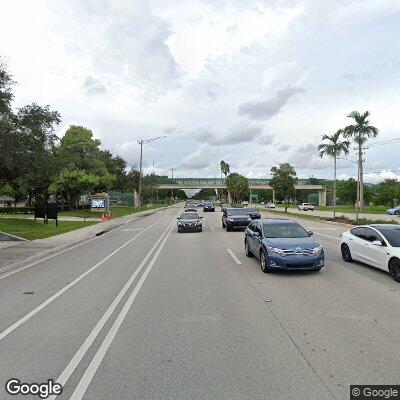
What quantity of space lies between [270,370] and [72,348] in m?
2.71

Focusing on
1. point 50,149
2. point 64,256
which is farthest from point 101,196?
point 64,256

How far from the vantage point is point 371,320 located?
7.16 meters

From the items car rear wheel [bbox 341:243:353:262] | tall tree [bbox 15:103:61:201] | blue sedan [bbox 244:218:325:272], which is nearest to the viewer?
blue sedan [bbox 244:218:325:272]

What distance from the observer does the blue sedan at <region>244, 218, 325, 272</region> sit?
11.3 metres

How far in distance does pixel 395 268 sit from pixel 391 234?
1485mm

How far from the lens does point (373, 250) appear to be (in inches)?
472

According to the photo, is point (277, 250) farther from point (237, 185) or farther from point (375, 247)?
point (237, 185)

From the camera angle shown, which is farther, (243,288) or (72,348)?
(243,288)

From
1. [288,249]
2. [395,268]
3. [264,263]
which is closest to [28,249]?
[264,263]

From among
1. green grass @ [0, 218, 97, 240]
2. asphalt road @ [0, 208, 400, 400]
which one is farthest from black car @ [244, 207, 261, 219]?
asphalt road @ [0, 208, 400, 400]

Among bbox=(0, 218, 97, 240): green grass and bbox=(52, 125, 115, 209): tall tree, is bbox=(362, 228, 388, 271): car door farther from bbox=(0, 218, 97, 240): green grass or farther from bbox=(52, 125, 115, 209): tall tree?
bbox=(52, 125, 115, 209): tall tree

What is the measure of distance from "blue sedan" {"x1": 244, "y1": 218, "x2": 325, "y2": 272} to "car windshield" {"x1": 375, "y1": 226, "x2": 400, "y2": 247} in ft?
5.83

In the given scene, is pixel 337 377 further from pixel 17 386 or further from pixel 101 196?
pixel 101 196

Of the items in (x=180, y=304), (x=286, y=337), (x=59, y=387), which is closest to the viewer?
(x=59, y=387)
